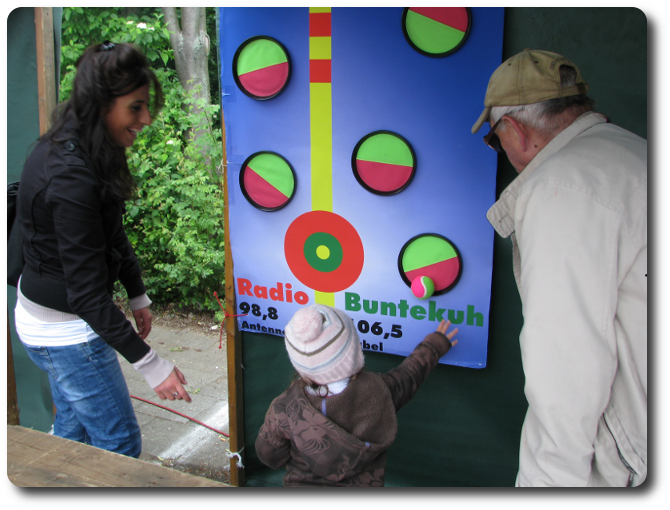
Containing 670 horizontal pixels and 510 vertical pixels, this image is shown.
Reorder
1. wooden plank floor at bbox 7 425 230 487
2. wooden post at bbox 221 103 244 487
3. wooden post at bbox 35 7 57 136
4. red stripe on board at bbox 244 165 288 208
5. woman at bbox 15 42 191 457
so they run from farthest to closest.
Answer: wooden post at bbox 35 7 57 136 < wooden post at bbox 221 103 244 487 < red stripe on board at bbox 244 165 288 208 < woman at bbox 15 42 191 457 < wooden plank floor at bbox 7 425 230 487

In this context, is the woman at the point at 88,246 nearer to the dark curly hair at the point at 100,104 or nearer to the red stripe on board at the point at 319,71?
the dark curly hair at the point at 100,104

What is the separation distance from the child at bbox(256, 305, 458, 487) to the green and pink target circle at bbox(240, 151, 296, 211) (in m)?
0.68

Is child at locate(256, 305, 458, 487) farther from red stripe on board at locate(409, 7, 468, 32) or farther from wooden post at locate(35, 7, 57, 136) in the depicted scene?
wooden post at locate(35, 7, 57, 136)

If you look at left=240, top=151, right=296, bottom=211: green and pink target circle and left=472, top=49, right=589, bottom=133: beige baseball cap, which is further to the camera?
left=240, top=151, right=296, bottom=211: green and pink target circle

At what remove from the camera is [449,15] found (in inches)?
63.5

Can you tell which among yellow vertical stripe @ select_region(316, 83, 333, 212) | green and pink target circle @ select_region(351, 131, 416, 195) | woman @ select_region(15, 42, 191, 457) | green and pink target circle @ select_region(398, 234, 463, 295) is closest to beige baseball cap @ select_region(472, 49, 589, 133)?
green and pink target circle @ select_region(351, 131, 416, 195)

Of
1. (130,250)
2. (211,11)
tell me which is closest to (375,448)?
(130,250)

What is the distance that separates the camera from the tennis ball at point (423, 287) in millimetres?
1786

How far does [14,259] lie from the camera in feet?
5.32

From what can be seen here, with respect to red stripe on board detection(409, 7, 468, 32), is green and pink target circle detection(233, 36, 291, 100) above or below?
below

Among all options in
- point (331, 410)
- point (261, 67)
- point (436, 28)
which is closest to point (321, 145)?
point (261, 67)

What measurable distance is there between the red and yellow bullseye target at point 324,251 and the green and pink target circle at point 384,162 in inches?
7.9

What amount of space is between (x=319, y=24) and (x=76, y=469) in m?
1.68

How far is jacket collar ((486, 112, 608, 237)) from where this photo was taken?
3.81 ft
